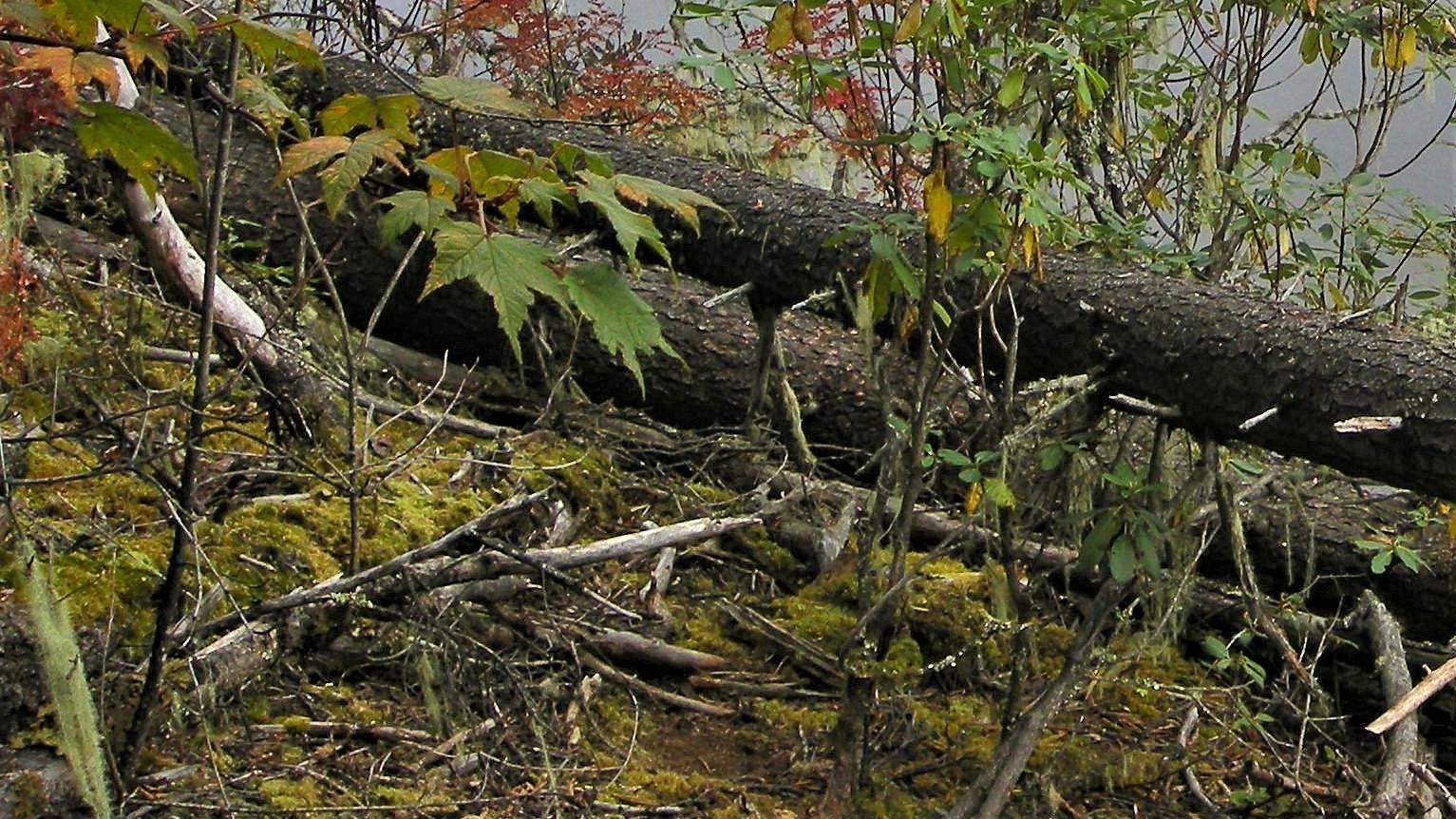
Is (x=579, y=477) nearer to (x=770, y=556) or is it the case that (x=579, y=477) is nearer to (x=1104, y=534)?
(x=770, y=556)

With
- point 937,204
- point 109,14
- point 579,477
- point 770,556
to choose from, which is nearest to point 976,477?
point 937,204

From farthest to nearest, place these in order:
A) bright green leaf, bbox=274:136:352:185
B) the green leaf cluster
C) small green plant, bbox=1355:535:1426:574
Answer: small green plant, bbox=1355:535:1426:574 < the green leaf cluster < bright green leaf, bbox=274:136:352:185

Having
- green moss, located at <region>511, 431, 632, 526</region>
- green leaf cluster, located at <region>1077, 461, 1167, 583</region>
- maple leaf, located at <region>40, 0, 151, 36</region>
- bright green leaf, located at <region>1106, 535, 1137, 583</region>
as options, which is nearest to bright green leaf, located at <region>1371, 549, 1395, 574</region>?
green leaf cluster, located at <region>1077, 461, 1167, 583</region>

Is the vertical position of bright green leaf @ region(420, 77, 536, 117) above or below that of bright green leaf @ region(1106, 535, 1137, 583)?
above

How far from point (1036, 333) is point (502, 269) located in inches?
86.3

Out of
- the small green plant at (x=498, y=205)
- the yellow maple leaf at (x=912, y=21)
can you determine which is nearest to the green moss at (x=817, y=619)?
the yellow maple leaf at (x=912, y=21)

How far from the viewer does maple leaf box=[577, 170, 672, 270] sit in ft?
5.36

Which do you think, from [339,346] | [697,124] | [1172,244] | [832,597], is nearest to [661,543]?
[832,597]

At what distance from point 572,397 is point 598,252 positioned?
662 millimetres

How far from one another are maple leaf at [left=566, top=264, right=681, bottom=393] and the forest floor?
81cm

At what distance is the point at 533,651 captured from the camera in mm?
3143

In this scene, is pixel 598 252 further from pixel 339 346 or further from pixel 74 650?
pixel 74 650

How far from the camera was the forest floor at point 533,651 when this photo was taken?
2533 millimetres

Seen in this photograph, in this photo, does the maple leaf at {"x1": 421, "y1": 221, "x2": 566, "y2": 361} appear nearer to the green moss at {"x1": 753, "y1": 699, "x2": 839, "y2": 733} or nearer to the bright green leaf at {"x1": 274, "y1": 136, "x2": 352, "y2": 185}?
the bright green leaf at {"x1": 274, "y1": 136, "x2": 352, "y2": 185}
